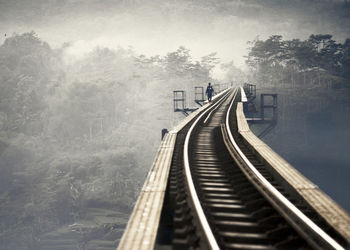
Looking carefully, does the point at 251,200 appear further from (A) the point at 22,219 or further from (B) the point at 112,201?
(A) the point at 22,219

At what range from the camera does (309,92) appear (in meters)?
68.8

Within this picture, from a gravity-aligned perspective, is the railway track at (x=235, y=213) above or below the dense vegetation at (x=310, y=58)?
below

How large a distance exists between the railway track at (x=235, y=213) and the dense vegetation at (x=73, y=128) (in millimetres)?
50855

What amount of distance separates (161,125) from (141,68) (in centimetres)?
3685

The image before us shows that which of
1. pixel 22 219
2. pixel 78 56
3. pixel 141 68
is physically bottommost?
pixel 22 219

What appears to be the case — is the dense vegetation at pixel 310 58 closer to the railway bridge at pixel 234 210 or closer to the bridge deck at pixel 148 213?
the railway bridge at pixel 234 210

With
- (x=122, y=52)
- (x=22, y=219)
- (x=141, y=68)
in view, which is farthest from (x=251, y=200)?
(x=122, y=52)

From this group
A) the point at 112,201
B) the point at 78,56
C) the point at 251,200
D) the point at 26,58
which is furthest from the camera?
the point at 78,56

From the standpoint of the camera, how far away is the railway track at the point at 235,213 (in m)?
3.66

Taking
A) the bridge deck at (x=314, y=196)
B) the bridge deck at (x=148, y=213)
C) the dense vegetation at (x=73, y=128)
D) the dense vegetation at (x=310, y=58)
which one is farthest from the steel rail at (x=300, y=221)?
the dense vegetation at (x=310, y=58)

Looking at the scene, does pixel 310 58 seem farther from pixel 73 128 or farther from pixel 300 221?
pixel 300 221

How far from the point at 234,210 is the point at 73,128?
307ft

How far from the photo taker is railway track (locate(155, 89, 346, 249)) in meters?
3.66

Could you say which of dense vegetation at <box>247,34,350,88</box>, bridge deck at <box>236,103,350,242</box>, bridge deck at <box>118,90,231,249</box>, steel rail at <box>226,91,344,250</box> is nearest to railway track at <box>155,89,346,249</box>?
steel rail at <box>226,91,344,250</box>
